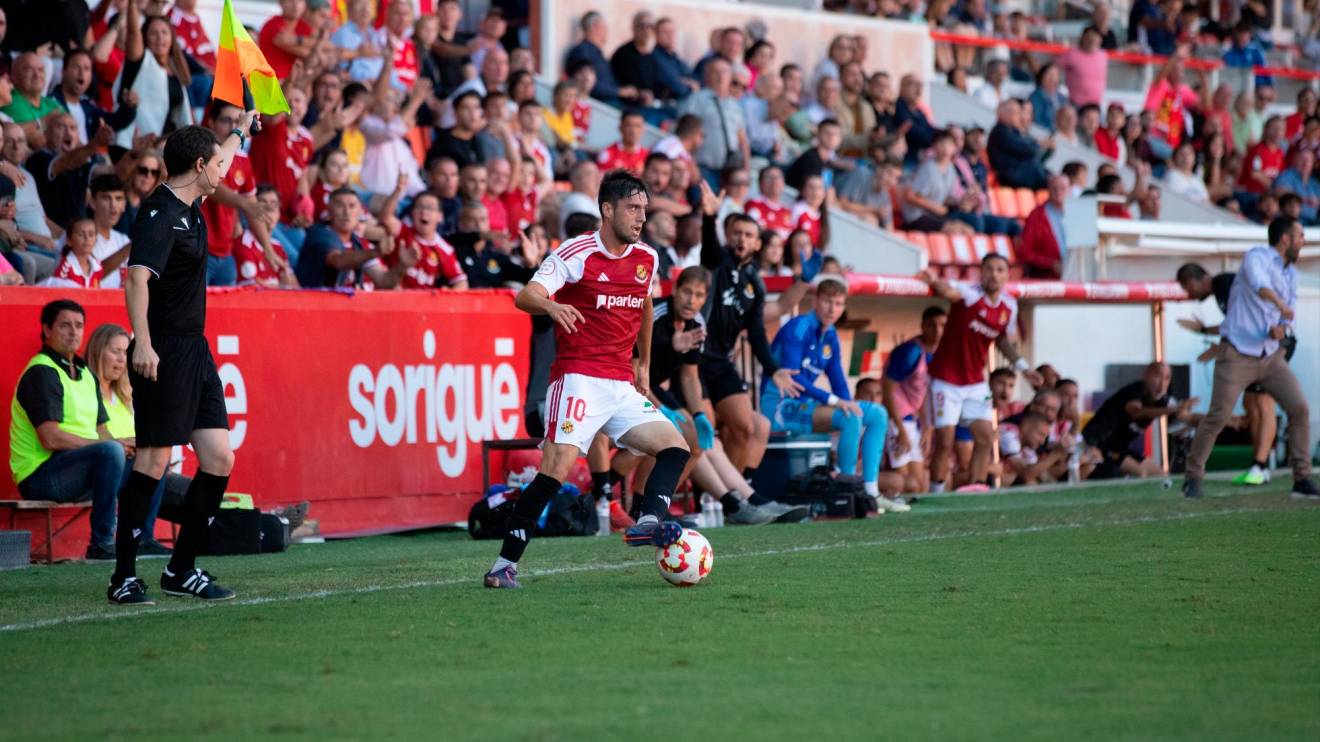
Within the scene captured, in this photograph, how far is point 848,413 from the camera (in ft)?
47.7

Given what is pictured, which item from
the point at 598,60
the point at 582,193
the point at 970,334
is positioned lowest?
the point at 970,334

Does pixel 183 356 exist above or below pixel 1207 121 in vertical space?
below

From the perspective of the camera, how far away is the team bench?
1076 cm

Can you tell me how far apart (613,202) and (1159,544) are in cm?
399

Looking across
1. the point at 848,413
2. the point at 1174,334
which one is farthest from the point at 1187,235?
the point at 848,413

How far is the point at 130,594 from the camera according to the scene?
7.96m

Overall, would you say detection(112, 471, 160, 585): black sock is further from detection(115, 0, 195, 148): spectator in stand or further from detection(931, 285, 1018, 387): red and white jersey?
detection(931, 285, 1018, 387): red and white jersey

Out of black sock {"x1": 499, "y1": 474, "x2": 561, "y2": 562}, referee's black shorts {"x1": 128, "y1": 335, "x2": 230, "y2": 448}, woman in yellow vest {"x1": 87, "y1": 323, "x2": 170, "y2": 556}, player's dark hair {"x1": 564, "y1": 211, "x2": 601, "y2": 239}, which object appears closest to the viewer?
referee's black shorts {"x1": 128, "y1": 335, "x2": 230, "y2": 448}

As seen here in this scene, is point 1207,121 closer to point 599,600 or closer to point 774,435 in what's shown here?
point 774,435

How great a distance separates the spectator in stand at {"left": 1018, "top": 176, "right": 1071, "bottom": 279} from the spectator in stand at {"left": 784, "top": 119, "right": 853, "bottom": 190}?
2.19m

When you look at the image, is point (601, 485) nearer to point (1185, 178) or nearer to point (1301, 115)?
point (1185, 178)

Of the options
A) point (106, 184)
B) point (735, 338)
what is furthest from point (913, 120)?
point (106, 184)

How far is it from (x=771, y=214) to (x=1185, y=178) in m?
10.1

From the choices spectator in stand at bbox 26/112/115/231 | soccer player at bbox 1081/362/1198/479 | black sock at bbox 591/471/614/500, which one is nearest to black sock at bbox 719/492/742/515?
black sock at bbox 591/471/614/500
